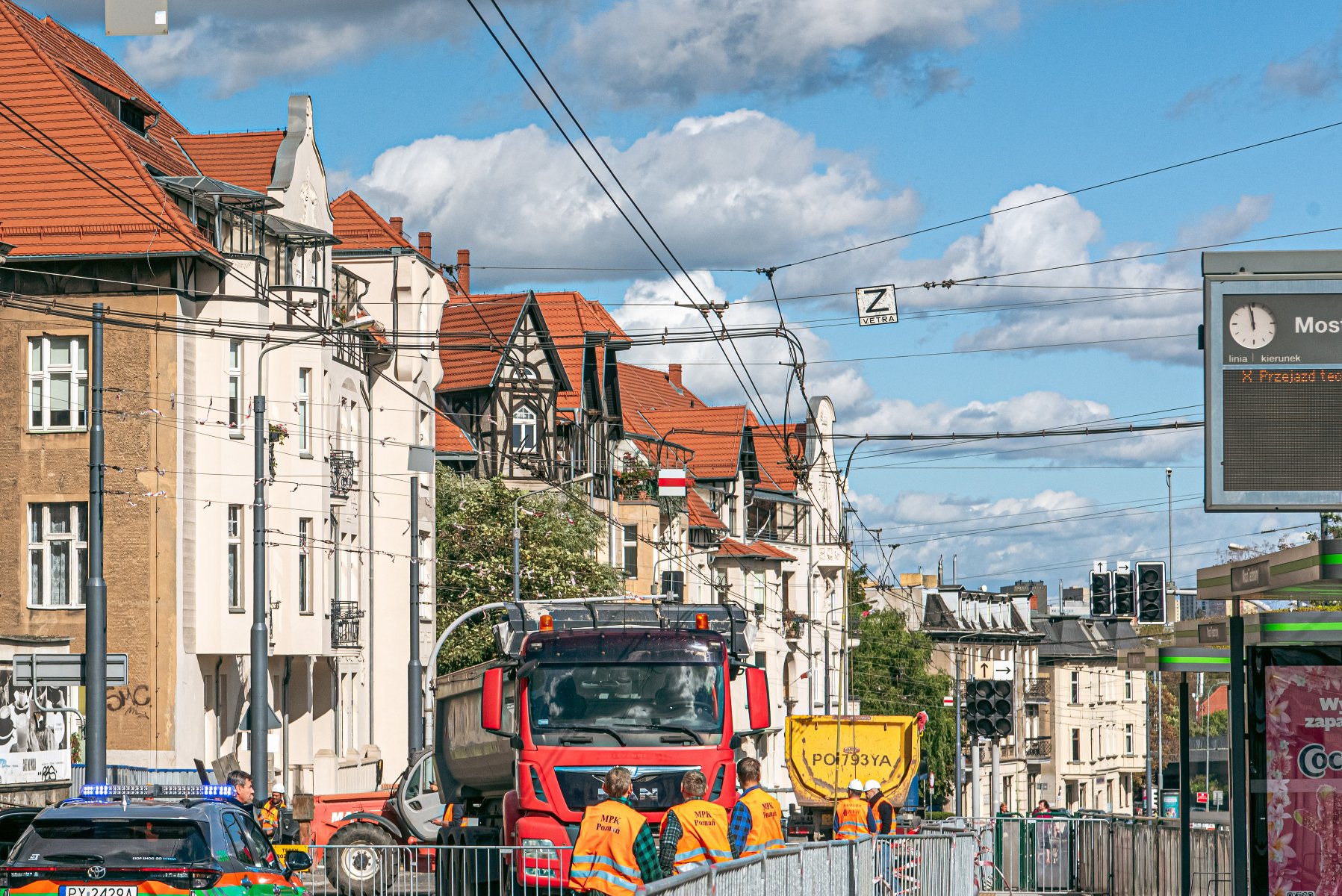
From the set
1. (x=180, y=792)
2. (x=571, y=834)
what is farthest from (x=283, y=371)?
(x=180, y=792)

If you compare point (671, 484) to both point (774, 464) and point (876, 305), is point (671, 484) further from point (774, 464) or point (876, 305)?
point (774, 464)

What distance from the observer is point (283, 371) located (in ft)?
139

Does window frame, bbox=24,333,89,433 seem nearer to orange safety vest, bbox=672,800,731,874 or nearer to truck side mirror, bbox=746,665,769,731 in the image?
truck side mirror, bbox=746,665,769,731

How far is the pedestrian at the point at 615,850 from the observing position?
526 inches

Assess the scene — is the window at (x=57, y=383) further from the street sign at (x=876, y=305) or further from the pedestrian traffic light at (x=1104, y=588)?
the pedestrian traffic light at (x=1104, y=588)

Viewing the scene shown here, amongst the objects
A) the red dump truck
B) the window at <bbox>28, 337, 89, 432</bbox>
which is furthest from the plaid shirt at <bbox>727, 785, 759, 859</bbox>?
the window at <bbox>28, 337, 89, 432</bbox>

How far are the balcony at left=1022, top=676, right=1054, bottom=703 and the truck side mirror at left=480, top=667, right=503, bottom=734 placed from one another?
316ft

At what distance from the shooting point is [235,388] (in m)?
40.2

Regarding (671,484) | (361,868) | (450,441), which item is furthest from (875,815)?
(450,441)

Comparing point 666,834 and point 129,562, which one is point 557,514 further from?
point 666,834

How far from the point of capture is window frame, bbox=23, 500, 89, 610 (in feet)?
121

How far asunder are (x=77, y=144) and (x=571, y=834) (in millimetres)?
22840

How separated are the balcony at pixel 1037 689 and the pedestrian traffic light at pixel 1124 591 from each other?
245 ft

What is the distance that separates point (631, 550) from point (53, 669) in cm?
4669
